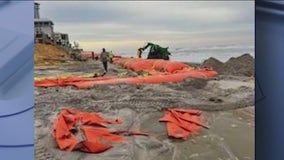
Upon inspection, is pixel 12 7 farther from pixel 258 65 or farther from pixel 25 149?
pixel 258 65

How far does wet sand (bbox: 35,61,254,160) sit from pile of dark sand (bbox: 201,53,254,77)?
11.1ft

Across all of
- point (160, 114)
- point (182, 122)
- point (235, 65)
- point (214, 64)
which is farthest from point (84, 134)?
point (214, 64)

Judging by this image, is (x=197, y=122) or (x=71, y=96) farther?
(x=71, y=96)

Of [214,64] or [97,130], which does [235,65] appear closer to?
[214,64]

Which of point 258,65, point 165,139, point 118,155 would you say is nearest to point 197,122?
point 165,139

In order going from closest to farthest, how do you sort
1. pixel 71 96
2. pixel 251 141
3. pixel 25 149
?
pixel 25 149 → pixel 251 141 → pixel 71 96

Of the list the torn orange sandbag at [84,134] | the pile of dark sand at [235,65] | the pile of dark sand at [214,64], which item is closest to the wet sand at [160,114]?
the torn orange sandbag at [84,134]

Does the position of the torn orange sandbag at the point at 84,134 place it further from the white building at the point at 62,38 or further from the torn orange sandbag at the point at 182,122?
the white building at the point at 62,38

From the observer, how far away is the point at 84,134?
5359 millimetres

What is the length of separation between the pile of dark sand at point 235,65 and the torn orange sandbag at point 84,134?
875cm

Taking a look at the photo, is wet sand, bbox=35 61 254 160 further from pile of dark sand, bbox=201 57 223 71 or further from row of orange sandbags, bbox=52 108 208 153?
pile of dark sand, bbox=201 57 223 71

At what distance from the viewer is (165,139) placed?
5.68 m

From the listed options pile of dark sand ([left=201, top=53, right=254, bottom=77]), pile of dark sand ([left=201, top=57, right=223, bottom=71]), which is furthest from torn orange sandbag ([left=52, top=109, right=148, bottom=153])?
pile of dark sand ([left=201, top=57, right=223, bottom=71])

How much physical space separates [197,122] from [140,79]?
4.64 metres
